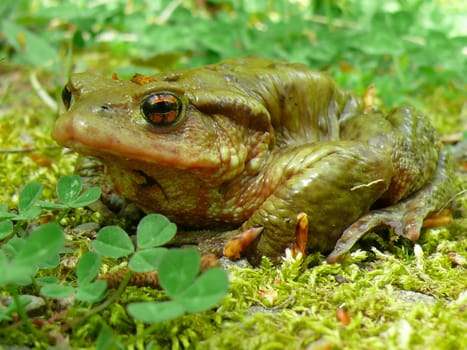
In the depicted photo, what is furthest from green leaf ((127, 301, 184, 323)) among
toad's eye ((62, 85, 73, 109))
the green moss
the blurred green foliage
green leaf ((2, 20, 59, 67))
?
green leaf ((2, 20, 59, 67))

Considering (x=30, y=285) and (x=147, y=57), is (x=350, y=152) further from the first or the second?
(x=147, y=57)

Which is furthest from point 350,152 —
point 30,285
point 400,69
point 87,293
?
point 400,69

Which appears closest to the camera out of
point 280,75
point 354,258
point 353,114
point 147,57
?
point 354,258

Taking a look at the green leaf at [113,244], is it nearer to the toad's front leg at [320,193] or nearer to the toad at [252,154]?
the toad at [252,154]

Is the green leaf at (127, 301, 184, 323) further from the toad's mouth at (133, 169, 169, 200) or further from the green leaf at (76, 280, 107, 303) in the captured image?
the toad's mouth at (133, 169, 169, 200)

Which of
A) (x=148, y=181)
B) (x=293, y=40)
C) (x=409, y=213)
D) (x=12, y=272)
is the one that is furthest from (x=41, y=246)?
(x=293, y=40)
